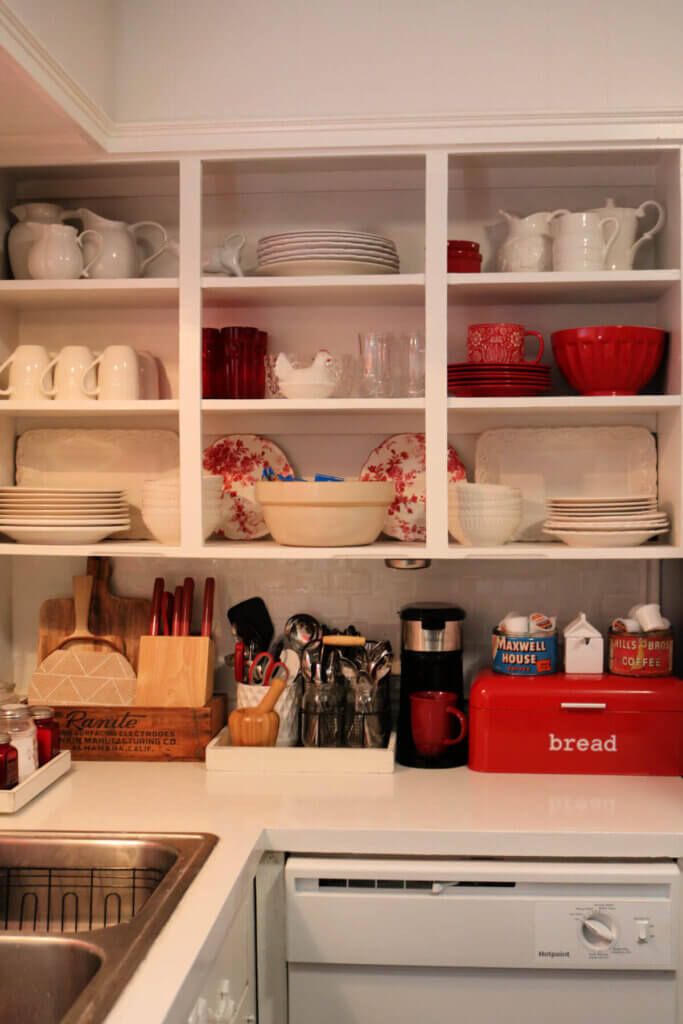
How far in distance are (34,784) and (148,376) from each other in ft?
3.15

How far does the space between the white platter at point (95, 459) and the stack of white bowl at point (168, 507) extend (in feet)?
0.82

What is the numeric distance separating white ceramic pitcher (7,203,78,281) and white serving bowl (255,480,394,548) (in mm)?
748

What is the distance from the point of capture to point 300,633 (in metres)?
2.54

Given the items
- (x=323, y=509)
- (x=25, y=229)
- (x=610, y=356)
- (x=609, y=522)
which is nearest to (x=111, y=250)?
(x=25, y=229)

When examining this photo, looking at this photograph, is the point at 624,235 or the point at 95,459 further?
the point at 95,459

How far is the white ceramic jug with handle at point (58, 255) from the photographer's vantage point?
235cm

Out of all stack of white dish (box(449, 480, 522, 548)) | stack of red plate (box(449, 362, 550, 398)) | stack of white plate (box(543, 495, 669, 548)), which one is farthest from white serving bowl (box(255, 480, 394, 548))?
stack of white plate (box(543, 495, 669, 548))

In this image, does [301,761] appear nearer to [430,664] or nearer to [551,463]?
[430,664]

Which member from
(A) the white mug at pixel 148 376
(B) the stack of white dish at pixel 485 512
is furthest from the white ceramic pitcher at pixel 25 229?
(B) the stack of white dish at pixel 485 512

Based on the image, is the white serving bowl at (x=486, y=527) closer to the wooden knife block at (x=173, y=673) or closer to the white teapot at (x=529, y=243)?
the white teapot at (x=529, y=243)

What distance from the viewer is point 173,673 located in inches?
96.3

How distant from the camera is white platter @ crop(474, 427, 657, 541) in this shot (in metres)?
2.50

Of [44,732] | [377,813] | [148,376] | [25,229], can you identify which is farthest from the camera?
[148,376]

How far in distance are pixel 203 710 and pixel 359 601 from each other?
0.46 metres
